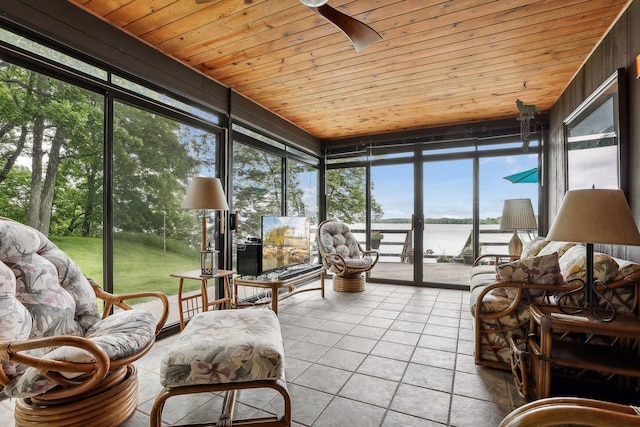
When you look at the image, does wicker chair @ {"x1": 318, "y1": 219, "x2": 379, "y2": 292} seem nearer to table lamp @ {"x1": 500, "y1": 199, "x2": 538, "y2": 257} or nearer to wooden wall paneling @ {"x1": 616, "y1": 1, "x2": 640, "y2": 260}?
table lamp @ {"x1": 500, "y1": 199, "x2": 538, "y2": 257}

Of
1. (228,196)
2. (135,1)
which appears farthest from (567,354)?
(135,1)

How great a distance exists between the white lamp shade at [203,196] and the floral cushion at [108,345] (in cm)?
100

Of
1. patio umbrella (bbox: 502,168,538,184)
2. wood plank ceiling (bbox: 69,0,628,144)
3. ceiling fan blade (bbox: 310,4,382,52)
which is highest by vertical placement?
wood plank ceiling (bbox: 69,0,628,144)

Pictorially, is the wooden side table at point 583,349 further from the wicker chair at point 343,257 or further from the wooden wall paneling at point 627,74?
the wicker chair at point 343,257

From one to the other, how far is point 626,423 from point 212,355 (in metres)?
1.38

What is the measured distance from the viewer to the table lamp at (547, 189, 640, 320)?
154 cm

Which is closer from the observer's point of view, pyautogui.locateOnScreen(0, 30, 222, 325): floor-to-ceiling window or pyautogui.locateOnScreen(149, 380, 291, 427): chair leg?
pyautogui.locateOnScreen(149, 380, 291, 427): chair leg

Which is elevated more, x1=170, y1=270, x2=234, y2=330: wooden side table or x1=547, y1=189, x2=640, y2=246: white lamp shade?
x1=547, y1=189, x2=640, y2=246: white lamp shade

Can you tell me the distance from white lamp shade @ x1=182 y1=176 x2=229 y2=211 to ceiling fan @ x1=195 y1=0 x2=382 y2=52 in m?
1.38

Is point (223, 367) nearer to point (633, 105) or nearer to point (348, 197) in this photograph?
point (633, 105)

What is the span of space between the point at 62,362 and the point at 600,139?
3794mm

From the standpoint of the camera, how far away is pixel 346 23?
1771mm

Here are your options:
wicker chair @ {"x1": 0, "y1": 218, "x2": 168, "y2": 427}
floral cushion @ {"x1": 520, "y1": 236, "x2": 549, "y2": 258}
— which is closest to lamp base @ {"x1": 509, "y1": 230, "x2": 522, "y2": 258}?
floral cushion @ {"x1": 520, "y1": 236, "x2": 549, "y2": 258}

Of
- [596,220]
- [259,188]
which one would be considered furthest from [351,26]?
[259,188]
